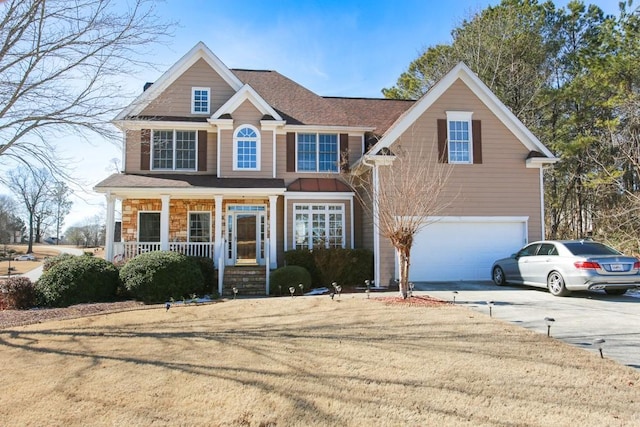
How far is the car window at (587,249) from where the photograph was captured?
35.2 feet

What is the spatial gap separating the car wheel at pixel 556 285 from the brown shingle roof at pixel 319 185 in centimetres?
760

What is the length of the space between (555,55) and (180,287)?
24.7 m

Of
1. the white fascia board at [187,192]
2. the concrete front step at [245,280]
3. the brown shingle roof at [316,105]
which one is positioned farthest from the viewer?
the brown shingle roof at [316,105]

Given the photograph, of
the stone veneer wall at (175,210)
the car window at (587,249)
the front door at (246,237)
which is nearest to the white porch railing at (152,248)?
the stone veneer wall at (175,210)

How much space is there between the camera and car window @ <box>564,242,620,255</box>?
10.7 m

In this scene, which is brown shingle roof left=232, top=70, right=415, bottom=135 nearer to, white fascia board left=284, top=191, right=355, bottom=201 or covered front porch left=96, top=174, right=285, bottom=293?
white fascia board left=284, top=191, right=355, bottom=201

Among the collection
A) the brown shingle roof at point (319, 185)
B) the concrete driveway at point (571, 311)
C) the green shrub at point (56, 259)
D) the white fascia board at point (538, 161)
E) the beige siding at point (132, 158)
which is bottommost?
the concrete driveway at point (571, 311)

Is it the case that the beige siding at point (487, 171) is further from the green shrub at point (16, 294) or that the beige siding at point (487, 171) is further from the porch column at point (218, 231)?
the green shrub at point (16, 294)

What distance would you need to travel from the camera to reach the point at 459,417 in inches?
157

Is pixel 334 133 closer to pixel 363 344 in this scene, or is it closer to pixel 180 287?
pixel 180 287

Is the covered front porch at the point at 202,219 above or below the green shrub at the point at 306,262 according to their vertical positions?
above

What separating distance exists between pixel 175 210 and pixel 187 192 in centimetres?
194

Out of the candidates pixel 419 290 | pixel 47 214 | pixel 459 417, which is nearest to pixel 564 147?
pixel 419 290

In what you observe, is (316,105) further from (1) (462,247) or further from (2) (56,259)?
(2) (56,259)
